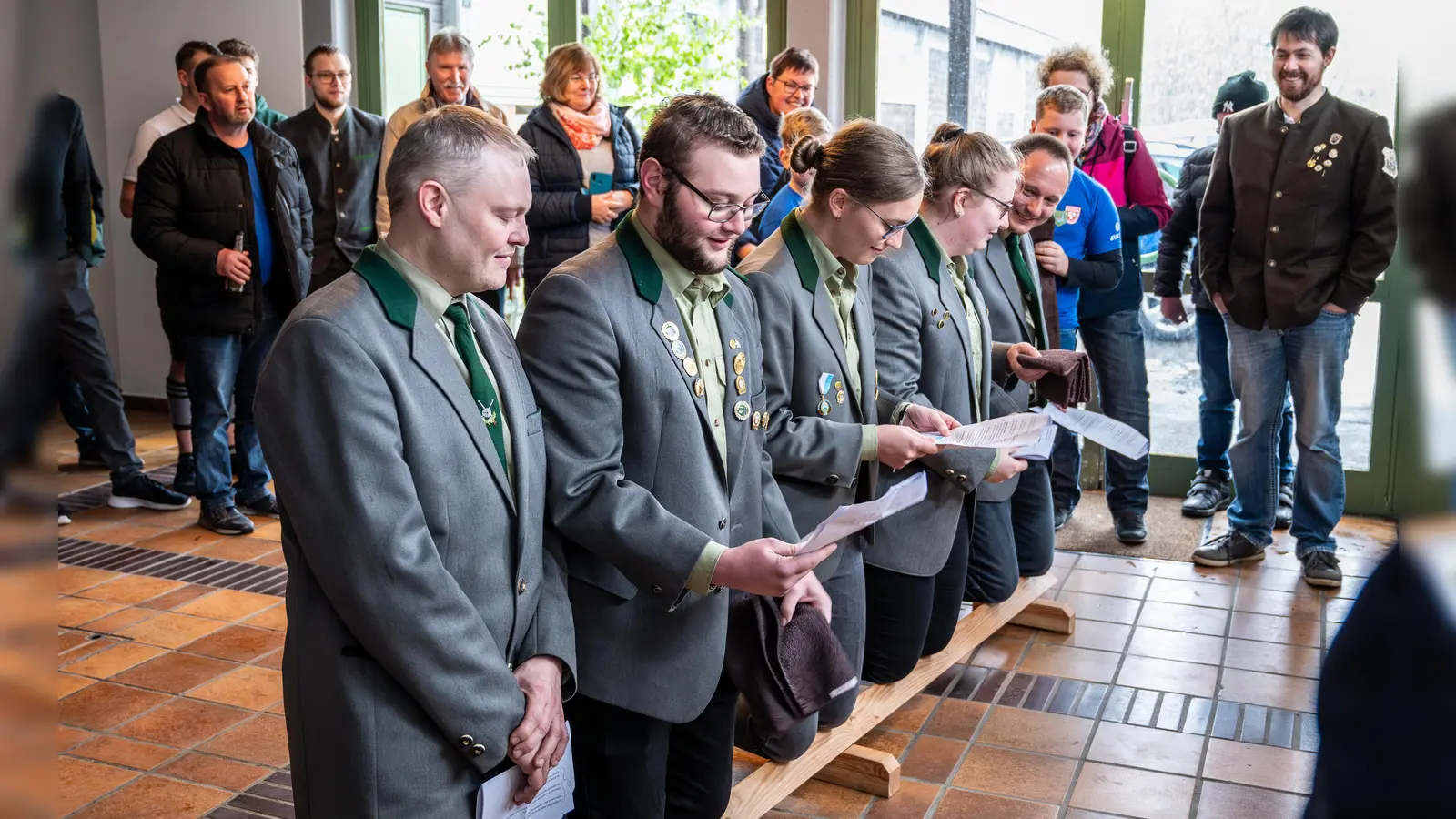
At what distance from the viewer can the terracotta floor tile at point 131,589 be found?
14.3 feet

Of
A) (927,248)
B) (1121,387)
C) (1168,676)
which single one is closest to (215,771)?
(927,248)

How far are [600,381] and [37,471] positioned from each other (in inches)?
74.7

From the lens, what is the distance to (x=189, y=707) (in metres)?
3.44

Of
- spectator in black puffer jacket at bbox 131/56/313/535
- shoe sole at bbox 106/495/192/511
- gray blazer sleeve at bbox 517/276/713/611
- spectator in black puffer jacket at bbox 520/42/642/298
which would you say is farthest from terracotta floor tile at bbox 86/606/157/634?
gray blazer sleeve at bbox 517/276/713/611

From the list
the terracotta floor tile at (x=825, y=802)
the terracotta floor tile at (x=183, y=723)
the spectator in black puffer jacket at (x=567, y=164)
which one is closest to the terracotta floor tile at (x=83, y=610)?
the terracotta floor tile at (x=183, y=723)

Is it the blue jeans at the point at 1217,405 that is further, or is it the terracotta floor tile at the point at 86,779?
the blue jeans at the point at 1217,405

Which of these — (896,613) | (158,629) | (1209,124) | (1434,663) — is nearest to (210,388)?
(158,629)

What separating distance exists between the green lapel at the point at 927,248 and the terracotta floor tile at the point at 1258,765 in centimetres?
137

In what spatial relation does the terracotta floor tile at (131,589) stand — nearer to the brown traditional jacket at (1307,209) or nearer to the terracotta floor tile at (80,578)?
the terracotta floor tile at (80,578)

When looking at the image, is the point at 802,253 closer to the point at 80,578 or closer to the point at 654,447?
the point at 654,447

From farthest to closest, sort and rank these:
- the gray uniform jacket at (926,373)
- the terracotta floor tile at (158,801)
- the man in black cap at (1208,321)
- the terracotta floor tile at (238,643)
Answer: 1. the man in black cap at (1208,321)
2. the terracotta floor tile at (238,643)
3. the gray uniform jacket at (926,373)
4. the terracotta floor tile at (158,801)

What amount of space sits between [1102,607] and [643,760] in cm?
260

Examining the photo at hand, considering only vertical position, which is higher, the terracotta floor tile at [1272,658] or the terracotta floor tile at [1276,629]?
the terracotta floor tile at [1276,629]

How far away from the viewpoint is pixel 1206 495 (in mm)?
5566
